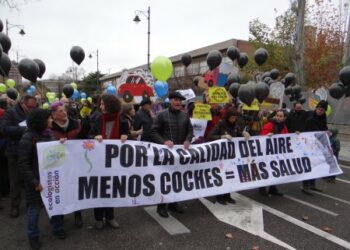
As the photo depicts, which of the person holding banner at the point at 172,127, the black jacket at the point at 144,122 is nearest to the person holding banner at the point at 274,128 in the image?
the person holding banner at the point at 172,127

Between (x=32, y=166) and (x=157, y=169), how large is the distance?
1649 millimetres

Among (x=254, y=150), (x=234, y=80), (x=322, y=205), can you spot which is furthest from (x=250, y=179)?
(x=234, y=80)

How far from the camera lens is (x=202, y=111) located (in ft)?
22.9

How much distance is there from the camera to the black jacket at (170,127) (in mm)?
5012

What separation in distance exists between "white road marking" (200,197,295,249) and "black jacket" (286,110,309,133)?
192 cm

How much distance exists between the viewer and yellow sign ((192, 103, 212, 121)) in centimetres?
694

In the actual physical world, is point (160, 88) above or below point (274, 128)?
above

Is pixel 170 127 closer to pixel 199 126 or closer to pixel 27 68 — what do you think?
pixel 199 126

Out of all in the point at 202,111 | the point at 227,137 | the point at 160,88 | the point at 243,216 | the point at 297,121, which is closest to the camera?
the point at 243,216

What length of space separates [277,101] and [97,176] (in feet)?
19.0

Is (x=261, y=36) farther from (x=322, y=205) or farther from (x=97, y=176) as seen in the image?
(x=97, y=176)

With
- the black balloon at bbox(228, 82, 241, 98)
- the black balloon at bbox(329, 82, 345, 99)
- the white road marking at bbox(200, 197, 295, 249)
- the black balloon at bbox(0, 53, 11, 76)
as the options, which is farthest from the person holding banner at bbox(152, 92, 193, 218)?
the black balloon at bbox(329, 82, 345, 99)

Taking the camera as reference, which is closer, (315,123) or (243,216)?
(243,216)

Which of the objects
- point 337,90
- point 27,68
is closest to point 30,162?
point 27,68
